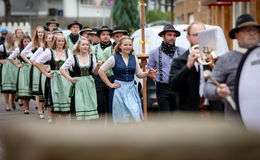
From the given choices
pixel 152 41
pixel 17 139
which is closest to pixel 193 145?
pixel 17 139

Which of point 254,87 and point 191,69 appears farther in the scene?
point 191,69

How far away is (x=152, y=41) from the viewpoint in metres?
13.3

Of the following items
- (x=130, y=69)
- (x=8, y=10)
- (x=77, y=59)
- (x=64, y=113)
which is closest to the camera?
(x=130, y=69)

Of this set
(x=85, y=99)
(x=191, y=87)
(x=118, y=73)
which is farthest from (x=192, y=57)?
(x=85, y=99)

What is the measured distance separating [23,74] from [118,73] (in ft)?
20.6

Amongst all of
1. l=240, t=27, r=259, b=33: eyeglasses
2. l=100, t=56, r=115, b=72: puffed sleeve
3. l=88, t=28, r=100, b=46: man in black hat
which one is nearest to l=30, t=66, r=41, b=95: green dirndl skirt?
l=88, t=28, r=100, b=46: man in black hat

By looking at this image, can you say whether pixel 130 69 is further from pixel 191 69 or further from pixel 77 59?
pixel 191 69

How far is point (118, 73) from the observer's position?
31.2 ft

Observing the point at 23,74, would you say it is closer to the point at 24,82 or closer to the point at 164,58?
the point at 24,82

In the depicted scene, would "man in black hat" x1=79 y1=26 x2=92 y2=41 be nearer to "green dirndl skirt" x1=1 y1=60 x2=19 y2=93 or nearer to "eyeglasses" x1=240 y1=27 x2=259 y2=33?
"green dirndl skirt" x1=1 y1=60 x2=19 y2=93

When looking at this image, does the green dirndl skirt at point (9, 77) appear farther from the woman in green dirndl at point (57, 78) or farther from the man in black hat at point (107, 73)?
the man in black hat at point (107, 73)

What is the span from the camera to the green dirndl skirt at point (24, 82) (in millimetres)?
15047

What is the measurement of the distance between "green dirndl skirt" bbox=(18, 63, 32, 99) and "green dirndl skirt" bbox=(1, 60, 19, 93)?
81cm

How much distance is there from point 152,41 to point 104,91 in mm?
2244
